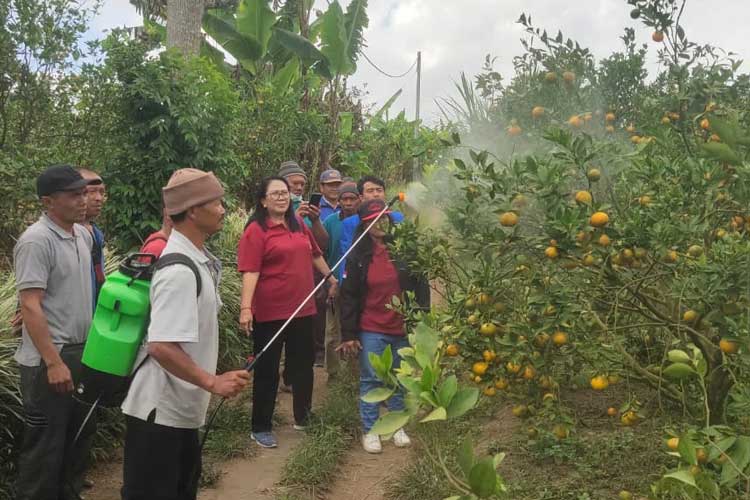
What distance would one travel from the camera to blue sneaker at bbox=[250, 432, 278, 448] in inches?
200

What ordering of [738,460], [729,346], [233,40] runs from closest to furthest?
[738,460]
[729,346]
[233,40]

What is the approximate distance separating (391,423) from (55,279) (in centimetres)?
237

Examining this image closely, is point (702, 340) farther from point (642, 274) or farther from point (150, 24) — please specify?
point (150, 24)

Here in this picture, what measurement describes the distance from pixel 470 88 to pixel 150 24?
12343mm

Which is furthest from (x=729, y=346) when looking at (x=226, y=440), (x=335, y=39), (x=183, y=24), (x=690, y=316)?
(x=335, y=39)

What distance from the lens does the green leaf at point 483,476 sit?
159 cm

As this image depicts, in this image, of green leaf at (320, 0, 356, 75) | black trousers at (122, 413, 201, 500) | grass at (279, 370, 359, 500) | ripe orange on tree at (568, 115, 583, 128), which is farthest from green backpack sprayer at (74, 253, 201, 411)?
green leaf at (320, 0, 356, 75)

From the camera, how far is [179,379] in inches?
113

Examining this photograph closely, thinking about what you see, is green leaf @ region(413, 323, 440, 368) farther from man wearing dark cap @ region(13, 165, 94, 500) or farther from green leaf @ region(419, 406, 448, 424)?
man wearing dark cap @ region(13, 165, 94, 500)

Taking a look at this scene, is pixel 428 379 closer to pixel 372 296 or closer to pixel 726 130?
pixel 726 130

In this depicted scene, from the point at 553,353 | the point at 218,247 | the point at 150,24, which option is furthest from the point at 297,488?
the point at 150,24

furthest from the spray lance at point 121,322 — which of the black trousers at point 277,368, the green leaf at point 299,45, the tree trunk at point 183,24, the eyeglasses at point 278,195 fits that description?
the green leaf at point 299,45

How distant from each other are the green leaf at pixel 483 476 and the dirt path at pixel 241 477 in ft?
9.83

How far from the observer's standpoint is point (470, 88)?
13.8ft
